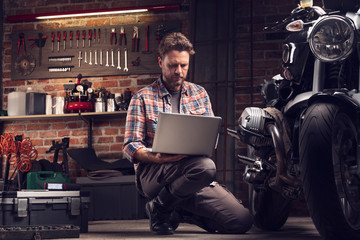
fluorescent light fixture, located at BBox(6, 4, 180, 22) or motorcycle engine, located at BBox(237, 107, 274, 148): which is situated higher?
fluorescent light fixture, located at BBox(6, 4, 180, 22)

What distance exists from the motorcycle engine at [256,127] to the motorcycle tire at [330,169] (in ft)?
1.64

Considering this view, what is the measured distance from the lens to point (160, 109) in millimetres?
3045

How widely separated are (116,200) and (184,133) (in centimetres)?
228

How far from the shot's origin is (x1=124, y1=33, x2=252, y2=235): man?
9.27 feet

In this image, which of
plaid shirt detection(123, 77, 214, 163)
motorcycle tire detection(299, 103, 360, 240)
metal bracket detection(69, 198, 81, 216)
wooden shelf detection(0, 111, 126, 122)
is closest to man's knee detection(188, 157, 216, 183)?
plaid shirt detection(123, 77, 214, 163)

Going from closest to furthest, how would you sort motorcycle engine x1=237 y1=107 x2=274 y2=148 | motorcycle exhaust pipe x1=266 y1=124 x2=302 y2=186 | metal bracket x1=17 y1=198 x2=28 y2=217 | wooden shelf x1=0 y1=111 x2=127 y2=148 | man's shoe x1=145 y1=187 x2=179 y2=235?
motorcycle exhaust pipe x1=266 y1=124 x2=302 y2=186, motorcycle engine x1=237 y1=107 x2=274 y2=148, man's shoe x1=145 y1=187 x2=179 y2=235, metal bracket x1=17 y1=198 x2=28 y2=217, wooden shelf x1=0 y1=111 x2=127 y2=148

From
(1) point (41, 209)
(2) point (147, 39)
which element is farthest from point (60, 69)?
(1) point (41, 209)

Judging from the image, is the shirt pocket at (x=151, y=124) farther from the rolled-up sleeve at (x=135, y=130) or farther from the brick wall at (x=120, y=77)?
the brick wall at (x=120, y=77)

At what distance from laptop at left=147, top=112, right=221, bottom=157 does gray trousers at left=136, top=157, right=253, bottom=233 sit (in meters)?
0.09

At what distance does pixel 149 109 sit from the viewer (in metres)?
3.01

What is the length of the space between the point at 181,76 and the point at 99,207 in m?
2.17

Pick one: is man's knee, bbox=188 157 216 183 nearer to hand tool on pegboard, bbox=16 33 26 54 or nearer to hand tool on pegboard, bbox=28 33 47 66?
hand tool on pegboard, bbox=28 33 47 66

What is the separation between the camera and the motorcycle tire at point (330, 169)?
196 centimetres

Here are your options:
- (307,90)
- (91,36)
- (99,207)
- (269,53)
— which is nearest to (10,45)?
(91,36)
